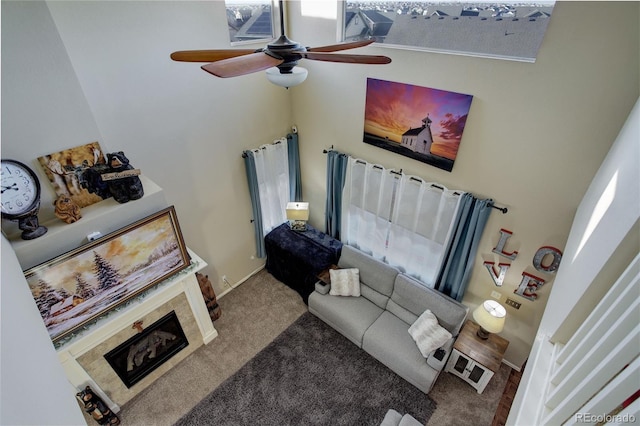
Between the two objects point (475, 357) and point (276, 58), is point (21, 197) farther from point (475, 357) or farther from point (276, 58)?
point (475, 357)

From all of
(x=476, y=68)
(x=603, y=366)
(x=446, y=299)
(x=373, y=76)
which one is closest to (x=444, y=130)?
(x=476, y=68)

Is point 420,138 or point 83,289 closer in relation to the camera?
point 83,289

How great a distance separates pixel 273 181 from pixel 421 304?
8.47ft

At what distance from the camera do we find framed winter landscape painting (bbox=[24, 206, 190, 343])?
2.54m

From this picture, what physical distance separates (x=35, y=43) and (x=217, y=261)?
3.01 meters

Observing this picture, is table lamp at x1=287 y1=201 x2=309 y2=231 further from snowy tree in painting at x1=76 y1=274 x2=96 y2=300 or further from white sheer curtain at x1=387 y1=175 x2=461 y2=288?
snowy tree in painting at x1=76 y1=274 x2=96 y2=300

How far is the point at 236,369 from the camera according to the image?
151 inches

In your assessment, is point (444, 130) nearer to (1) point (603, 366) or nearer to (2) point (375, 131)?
(2) point (375, 131)

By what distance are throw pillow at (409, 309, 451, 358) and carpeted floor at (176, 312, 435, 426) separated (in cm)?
50

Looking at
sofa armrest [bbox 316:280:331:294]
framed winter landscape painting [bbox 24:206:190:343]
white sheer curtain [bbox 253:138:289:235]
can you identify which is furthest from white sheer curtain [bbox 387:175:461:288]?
framed winter landscape painting [bbox 24:206:190:343]

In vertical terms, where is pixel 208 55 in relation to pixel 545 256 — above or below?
above

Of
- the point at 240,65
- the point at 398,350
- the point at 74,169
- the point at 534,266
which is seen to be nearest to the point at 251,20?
the point at 74,169

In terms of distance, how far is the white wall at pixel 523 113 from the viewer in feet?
7.38

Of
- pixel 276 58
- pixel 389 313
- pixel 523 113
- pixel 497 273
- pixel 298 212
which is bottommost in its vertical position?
pixel 389 313
